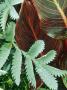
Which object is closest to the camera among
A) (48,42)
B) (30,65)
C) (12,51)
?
(30,65)

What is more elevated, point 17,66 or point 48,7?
point 48,7

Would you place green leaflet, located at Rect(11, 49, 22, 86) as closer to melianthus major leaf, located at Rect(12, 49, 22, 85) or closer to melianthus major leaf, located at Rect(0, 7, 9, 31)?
melianthus major leaf, located at Rect(12, 49, 22, 85)

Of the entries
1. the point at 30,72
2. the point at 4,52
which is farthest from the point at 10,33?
the point at 30,72

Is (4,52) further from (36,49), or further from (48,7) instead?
(48,7)

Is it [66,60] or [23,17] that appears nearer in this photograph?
[23,17]

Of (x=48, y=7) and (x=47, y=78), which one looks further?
(x=48, y=7)

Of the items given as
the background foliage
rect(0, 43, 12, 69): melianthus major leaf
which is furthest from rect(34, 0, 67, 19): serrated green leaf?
rect(0, 43, 12, 69): melianthus major leaf

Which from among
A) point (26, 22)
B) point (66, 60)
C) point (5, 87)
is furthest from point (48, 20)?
point (5, 87)

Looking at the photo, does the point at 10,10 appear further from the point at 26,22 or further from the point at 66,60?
the point at 66,60
